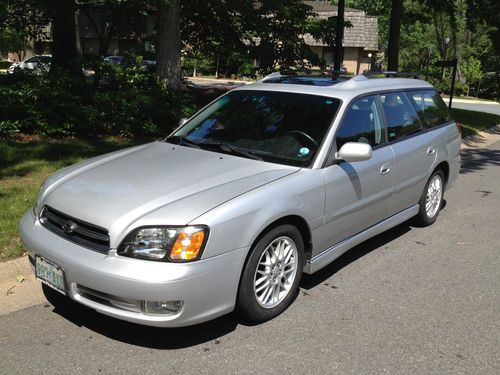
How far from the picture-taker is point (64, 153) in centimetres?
792

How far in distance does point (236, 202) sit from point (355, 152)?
3.72 ft

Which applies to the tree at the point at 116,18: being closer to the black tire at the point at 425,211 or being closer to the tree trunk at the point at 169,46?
the tree trunk at the point at 169,46

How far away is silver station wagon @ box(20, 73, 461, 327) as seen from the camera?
10.2ft

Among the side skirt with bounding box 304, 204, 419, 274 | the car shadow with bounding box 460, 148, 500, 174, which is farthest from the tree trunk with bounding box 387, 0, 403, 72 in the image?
the side skirt with bounding box 304, 204, 419, 274

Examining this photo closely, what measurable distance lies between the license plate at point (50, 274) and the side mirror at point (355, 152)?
2171 millimetres

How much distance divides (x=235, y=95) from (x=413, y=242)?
7.95 feet

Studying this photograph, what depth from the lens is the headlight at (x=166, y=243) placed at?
3068 mm

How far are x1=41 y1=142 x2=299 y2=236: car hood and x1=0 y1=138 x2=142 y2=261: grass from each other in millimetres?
1200

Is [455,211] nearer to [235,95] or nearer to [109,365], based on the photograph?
[235,95]

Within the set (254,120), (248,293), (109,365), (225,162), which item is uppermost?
(254,120)

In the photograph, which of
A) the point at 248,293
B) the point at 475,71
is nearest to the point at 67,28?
the point at 248,293

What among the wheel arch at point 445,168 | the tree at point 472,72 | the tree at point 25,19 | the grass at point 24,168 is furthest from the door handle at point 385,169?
the tree at point 472,72

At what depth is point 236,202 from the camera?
131 inches

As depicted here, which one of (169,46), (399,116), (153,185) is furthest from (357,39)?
(153,185)
